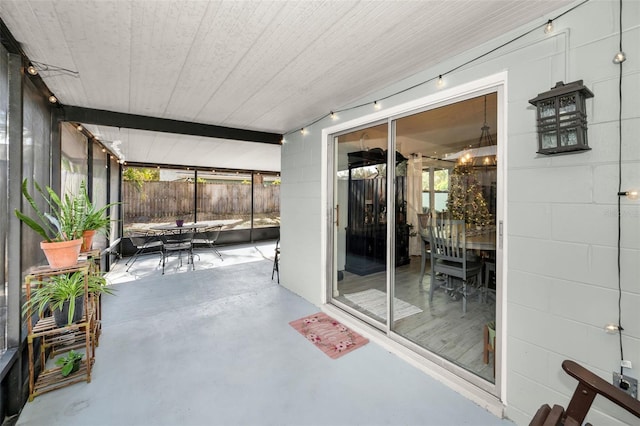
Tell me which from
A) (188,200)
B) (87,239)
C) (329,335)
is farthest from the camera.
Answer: (188,200)

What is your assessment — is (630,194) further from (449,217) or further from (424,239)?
(449,217)

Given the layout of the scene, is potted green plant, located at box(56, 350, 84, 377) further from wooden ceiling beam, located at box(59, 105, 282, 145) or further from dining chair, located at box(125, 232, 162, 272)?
dining chair, located at box(125, 232, 162, 272)

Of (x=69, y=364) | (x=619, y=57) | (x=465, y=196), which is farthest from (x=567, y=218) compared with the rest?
(x=69, y=364)

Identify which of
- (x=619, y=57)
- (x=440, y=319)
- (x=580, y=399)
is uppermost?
(x=619, y=57)

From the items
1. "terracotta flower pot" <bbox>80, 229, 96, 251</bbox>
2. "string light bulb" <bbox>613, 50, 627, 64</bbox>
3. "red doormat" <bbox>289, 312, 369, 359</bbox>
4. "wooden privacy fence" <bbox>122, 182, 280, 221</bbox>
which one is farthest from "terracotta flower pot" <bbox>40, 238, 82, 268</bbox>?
"wooden privacy fence" <bbox>122, 182, 280, 221</bbox>

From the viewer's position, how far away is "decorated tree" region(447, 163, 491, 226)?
139 inches

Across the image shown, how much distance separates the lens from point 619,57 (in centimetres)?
126

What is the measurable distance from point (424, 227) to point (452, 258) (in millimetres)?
697

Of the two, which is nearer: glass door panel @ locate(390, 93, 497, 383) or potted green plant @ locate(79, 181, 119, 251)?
potted green plant @ locate(79, 181, 119, 251)

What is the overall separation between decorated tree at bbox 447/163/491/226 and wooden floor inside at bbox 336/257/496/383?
92 centimetres

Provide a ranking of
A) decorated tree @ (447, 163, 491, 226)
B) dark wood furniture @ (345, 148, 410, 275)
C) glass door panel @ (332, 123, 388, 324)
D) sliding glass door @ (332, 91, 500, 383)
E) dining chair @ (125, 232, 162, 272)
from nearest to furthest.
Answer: sliding glass door @ (332, 91, 500, 383) → glass door panel @ (332, 123, 388, 324) → decorated tree @ (447, 163, 491, 226) → dark wood furniture @ (345, 148, 410, 275) → dining chair @ (125, 232, 162, 272)

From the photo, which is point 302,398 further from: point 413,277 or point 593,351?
point 413,277

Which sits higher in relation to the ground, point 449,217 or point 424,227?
point 449,217

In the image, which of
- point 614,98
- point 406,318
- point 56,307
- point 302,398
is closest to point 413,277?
point 406,318
